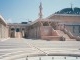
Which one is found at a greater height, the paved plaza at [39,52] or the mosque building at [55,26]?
the mosque building at [55,26]

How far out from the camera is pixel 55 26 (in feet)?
149

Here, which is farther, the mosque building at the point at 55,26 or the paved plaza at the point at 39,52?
the mosque building at the point at 55,26

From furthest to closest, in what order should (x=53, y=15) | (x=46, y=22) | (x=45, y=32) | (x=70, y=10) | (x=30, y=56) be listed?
1. (x=70, y=10)
2. (x=53, y=15)
3. (x=46, y=22)
4. (x=45, y=32)
5. (x=30, y=56)

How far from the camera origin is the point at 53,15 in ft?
194

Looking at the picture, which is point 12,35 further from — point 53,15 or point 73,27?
point 73,27

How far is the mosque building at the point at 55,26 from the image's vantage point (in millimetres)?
38881

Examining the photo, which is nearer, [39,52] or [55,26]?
[39,52]

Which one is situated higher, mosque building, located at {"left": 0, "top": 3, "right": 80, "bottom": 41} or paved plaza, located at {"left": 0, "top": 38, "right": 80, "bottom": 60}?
mosque building, located at {"left": 0, "top": 3, "right": 80, "bottom": 41}

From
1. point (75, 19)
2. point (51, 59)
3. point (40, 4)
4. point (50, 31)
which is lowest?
point (51, 59)

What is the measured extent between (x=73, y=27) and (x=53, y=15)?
361 inches

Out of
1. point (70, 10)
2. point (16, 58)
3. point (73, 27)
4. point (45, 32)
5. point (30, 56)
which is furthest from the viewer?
point (70, 10)

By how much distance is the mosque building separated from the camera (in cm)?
3888

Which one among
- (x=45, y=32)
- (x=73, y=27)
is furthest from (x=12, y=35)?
(x=45, y=32)

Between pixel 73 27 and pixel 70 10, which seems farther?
pixel 70 10
